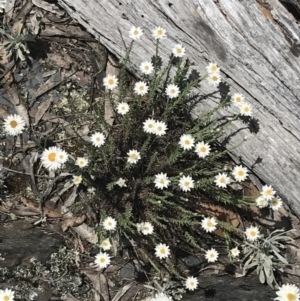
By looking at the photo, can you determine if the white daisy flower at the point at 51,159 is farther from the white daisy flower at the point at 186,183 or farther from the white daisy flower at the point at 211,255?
the white daisy flower at the point at 211,255

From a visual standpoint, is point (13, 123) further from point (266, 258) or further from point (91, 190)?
point (266, 258)

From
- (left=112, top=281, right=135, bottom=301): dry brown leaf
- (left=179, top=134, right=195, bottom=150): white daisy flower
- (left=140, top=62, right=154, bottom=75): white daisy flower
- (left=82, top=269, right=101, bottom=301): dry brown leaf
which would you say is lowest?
(left=82, top=269, right=101, bottom=301): dry brown leaf

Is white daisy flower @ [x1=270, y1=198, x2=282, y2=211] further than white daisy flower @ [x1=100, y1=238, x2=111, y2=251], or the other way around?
white daisy flower @ [x1=270, y1=198, x2=282, y2=211]

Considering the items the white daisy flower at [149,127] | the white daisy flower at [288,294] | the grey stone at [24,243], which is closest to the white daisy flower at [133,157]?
the white daisy flower at [149,127]

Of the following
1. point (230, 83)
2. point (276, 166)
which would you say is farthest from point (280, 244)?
point (230, 83)

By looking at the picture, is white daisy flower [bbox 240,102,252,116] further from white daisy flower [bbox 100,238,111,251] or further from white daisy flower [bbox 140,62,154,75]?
white daisy flower [bbox 100,238,111,251]

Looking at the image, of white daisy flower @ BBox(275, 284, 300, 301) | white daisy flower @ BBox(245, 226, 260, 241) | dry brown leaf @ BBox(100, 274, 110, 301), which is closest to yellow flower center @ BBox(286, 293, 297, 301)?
white daisy flower @ BBox(275, 284, 300, 301)

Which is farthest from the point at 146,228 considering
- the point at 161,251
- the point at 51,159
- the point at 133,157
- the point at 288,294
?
the point at 288,294
